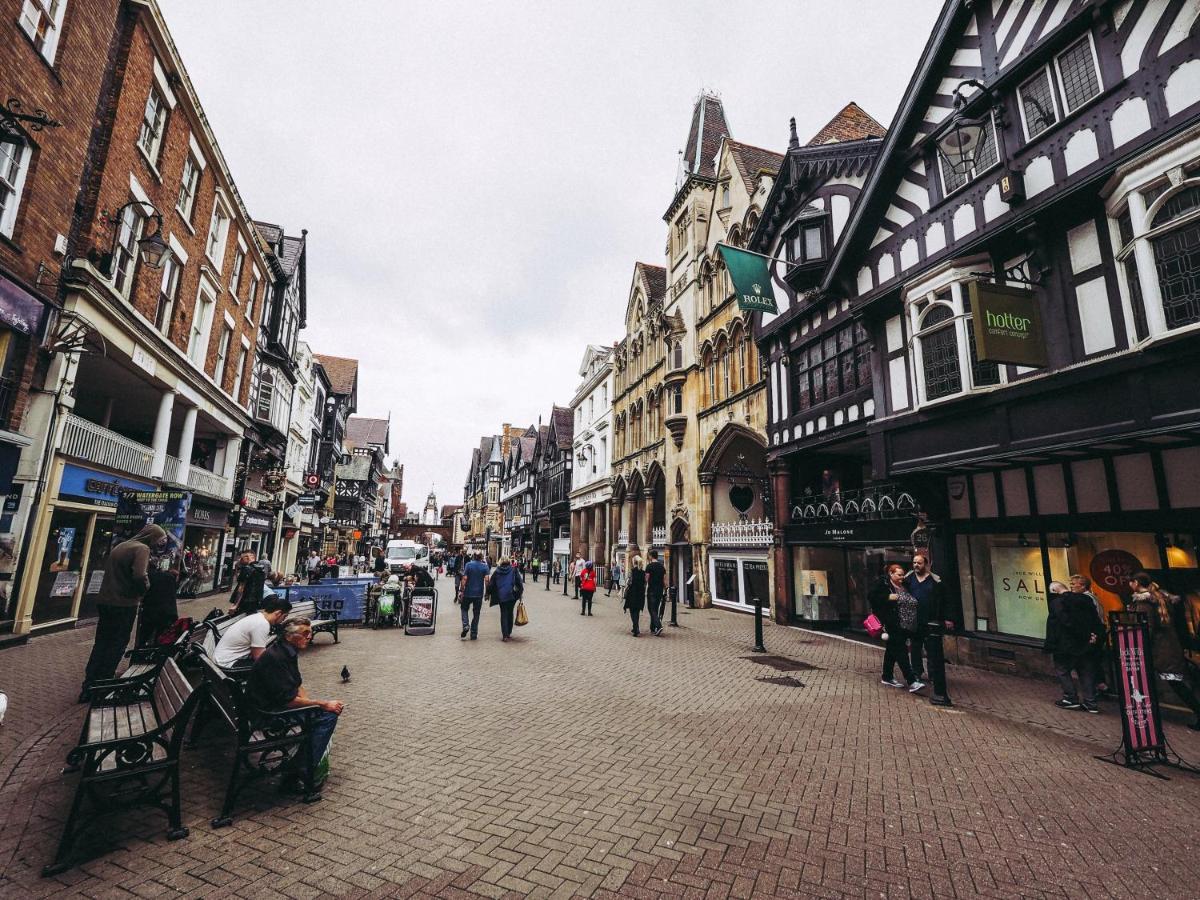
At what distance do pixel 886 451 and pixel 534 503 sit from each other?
1635 inches

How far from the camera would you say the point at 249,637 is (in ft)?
17.5

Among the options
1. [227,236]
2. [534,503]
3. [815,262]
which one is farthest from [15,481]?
[534,503]

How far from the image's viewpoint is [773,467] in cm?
1622

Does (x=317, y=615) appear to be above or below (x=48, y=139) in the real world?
below

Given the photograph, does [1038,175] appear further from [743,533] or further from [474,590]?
[474,590]

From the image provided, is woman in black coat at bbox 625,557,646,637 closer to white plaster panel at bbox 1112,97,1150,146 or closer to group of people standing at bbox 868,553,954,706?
group of people standing at bbox 868,553,954,706

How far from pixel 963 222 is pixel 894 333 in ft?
7.98

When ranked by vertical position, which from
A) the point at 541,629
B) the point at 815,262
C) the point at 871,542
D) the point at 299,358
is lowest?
the point at 541,629

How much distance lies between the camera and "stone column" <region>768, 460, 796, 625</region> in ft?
50.0

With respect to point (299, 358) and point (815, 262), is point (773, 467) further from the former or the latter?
point (299, 358)

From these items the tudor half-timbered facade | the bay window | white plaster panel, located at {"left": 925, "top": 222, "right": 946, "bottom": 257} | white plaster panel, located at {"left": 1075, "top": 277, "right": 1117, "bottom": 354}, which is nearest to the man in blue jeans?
the tudor half-timbered facade

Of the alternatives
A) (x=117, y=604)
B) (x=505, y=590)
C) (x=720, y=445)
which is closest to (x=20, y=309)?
(x=117, y=604)

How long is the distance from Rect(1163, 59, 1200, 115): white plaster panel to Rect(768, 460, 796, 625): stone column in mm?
10195

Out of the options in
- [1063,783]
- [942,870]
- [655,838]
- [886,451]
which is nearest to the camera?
[942,870]
